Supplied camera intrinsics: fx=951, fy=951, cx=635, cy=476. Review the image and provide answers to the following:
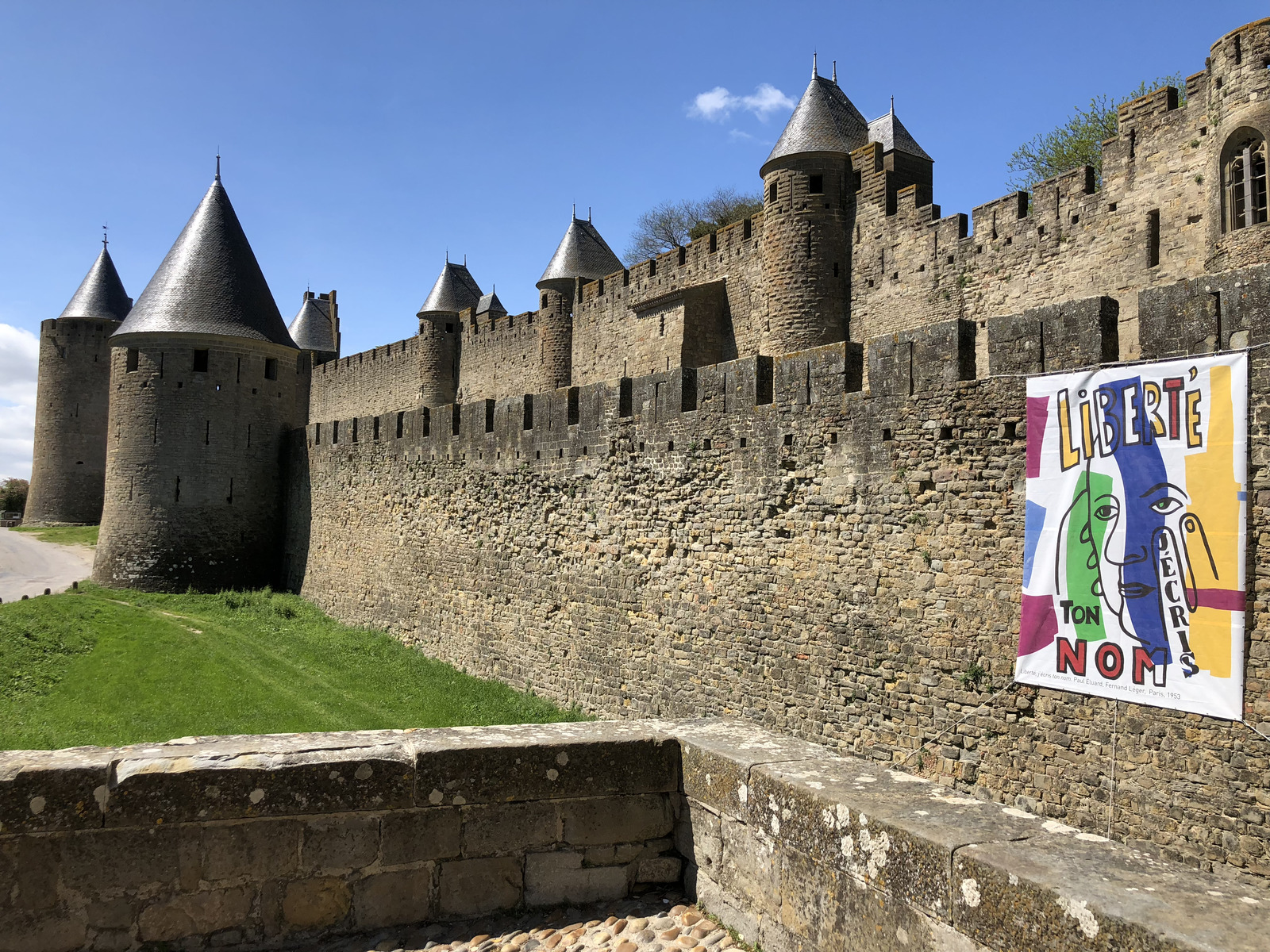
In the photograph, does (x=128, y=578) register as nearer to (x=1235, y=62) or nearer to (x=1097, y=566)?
(x=1097, y=566)

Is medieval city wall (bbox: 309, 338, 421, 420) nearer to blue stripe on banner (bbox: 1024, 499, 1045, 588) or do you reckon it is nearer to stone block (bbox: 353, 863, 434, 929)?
blue stripe on banner (bbox: 1024, 499, 1045, 588)

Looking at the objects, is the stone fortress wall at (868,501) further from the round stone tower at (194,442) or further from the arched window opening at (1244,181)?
the round stone tower at (194,442)

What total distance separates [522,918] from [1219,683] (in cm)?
455

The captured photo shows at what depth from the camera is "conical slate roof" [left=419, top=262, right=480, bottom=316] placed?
32.1 meters

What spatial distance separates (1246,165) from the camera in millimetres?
12031

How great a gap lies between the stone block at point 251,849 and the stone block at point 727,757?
1.56 m

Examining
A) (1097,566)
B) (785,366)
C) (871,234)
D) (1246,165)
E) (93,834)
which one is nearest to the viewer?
(93,834)

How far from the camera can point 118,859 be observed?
3402mm

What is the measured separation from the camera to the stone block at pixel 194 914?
3408 millimetres

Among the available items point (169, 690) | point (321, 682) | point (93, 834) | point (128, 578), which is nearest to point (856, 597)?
point (93, 834)

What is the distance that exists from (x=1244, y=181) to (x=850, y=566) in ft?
27.5

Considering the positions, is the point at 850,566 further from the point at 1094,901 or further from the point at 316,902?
the point at 1094,901

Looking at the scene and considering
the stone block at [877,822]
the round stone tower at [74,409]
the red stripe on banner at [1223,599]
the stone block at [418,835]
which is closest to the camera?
the stone block at [877,822]

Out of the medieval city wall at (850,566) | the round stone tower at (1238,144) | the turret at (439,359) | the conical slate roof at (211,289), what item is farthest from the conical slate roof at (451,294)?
the round stone tower at (1238,144)
